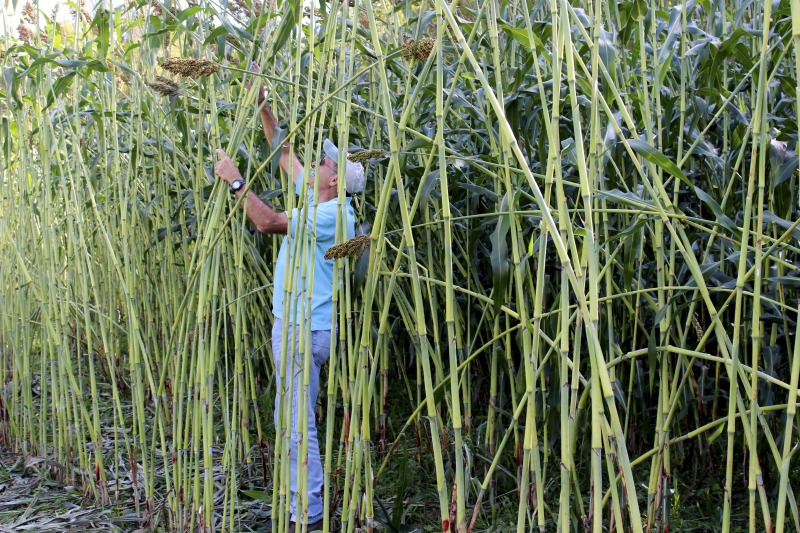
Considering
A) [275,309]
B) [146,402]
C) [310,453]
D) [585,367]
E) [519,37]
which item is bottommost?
[146,402]

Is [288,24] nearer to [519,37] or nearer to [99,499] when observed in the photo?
[519,37]

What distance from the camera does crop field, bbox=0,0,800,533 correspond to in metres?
1.41

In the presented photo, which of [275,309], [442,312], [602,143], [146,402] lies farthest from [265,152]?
[146,402]

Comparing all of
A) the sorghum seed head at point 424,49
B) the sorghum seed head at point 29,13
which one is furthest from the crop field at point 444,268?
the sorghum seed head at point 29,13

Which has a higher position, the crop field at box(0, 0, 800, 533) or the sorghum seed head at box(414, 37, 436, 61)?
the sorghum seed head at box(414, 37, 436, 61)

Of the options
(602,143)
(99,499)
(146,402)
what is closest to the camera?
(602,143)

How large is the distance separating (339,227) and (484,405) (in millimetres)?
1408

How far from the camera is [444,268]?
2.36 meters

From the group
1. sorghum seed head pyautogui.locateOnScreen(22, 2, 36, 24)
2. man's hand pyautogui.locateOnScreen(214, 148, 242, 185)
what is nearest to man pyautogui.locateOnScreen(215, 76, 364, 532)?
man's hand pyautogui.locateOnScreen(214, 148, 242, 185)

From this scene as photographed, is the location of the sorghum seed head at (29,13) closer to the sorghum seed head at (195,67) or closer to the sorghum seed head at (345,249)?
the sorghum seed head at (195,67)

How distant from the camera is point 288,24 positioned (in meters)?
1.55

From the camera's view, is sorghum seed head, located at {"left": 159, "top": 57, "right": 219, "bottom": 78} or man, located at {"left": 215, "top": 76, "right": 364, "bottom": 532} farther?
man, located at {"left": 215, "top": 76, "right": 364, "bottom": 532}

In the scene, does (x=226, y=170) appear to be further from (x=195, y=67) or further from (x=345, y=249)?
(x=345, y=249)

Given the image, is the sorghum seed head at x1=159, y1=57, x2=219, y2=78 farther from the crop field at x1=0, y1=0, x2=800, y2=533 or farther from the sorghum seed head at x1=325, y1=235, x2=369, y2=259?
the sorghum seed head at x1=325, y1=235, x2=369, y2=259
